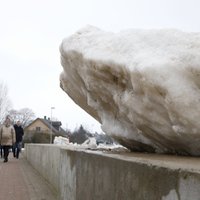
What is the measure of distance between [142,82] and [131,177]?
735mm

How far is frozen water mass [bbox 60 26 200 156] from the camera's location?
3.32 m

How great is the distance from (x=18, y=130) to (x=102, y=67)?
15.5 m

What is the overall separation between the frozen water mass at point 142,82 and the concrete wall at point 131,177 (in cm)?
27

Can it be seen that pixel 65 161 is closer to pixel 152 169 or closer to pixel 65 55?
pixel 65 55

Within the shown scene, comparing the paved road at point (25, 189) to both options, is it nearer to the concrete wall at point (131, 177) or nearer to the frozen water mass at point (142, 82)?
the concrete wall at point (131, 177)

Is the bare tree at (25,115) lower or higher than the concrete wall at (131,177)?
higher

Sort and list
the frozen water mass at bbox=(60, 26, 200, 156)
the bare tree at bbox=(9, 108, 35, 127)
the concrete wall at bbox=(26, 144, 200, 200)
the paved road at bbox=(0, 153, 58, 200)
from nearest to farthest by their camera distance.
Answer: the concrete wall at bbox=(26, 144, 200, 200) → the frozen water mass at bbox=(60, 26, 200, 156) → the paved road at bbox=(0, 153, 58, 200) → the bare tree at bbox=(9, 108, 35, 127)

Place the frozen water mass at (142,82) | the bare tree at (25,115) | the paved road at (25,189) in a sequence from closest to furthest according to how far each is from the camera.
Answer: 1. the frozen water mass at (142,82)
2. the paved road at (25,189)
3. the bare tree at (25,115)

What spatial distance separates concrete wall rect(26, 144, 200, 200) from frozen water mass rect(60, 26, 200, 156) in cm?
27

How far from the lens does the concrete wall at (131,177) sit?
7.83 ft

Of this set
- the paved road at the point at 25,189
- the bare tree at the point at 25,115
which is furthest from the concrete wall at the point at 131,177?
the bare tree at the point at 25,115

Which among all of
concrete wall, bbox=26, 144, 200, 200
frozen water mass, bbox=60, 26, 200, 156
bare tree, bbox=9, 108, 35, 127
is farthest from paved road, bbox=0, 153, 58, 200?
bare tree, bbox=9, 108, 35, 127

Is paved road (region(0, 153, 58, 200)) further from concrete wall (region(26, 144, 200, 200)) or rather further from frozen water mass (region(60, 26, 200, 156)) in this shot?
frozen water mass (region(60, 26, 200, 156))

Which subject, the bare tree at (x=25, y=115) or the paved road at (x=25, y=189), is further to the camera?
the bare tree at (x=25, y=115)
